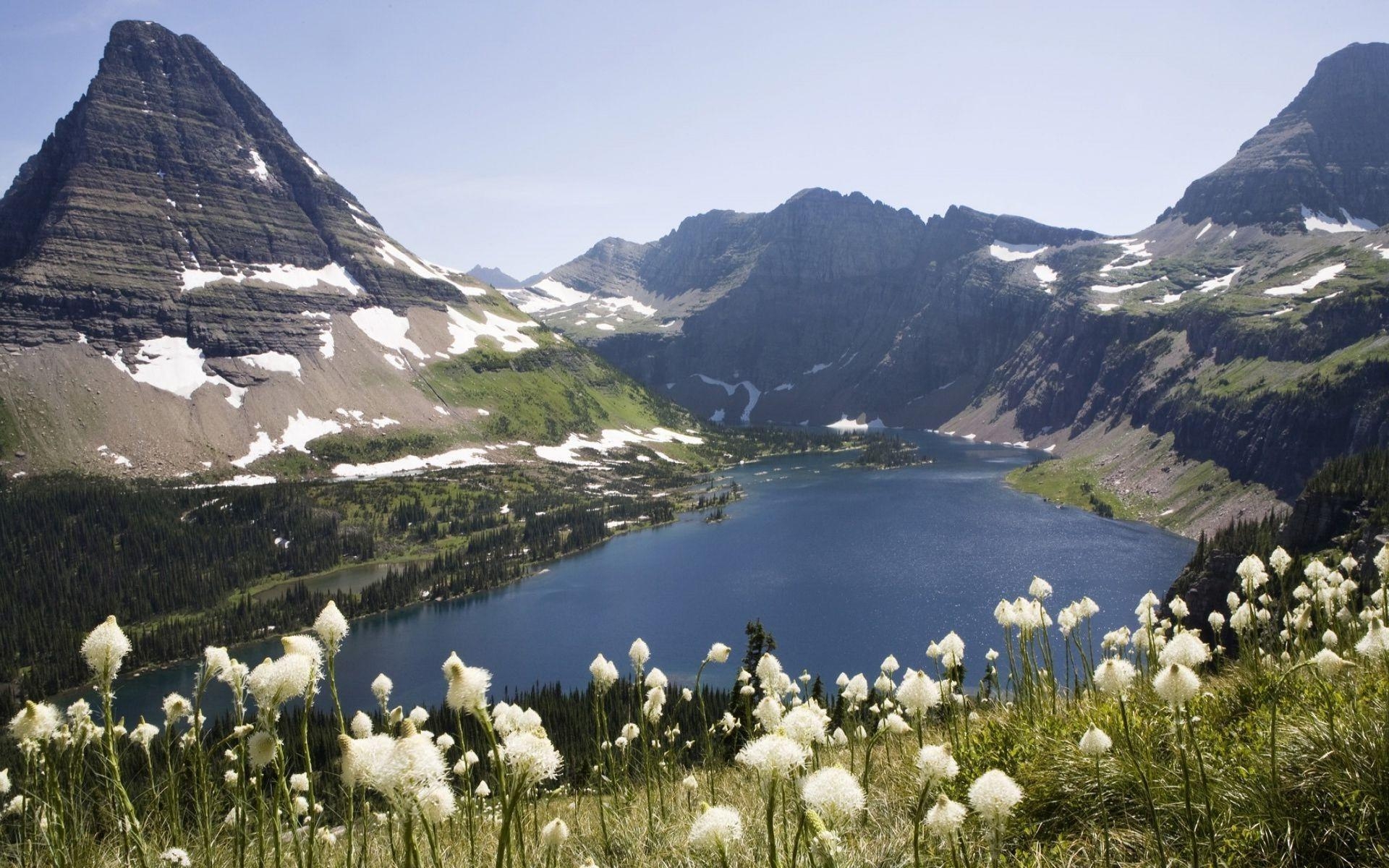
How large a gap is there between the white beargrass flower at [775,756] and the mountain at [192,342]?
154362mm

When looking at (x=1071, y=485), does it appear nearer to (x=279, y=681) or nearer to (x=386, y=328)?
(x=279, y=681)

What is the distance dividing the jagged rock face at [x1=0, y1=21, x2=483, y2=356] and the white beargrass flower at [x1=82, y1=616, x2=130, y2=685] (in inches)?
7112

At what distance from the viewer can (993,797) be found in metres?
3.54

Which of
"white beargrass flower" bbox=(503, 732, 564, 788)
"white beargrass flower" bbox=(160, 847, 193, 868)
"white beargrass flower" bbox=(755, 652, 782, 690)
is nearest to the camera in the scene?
"white beargrass flower" bbox=(503, 732, 564, 788)

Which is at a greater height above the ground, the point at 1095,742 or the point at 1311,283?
the point at 1311,283

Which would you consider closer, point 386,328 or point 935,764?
point 935,764

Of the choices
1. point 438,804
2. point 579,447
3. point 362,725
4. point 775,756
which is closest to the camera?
point 775,756

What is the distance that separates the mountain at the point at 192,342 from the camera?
13362cm

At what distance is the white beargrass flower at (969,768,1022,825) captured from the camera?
3.51m

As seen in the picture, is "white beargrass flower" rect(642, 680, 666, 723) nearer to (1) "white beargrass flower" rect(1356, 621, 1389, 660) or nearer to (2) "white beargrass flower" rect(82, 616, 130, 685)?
(2) "white beargrass flower" rect(82, 616, 130, 685)

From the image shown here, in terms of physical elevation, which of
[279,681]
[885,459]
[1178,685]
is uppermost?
[279,681]

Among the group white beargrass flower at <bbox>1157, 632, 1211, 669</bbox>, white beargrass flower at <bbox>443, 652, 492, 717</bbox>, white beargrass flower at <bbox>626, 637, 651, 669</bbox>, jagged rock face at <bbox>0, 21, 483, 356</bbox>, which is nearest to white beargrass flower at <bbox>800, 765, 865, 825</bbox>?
white beargrass flower at <bbox>443, 652, 492, 717</bbox>

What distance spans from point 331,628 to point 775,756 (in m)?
2.65

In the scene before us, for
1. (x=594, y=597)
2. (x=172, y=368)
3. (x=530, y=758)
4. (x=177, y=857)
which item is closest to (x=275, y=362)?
(x=172, y=368)
